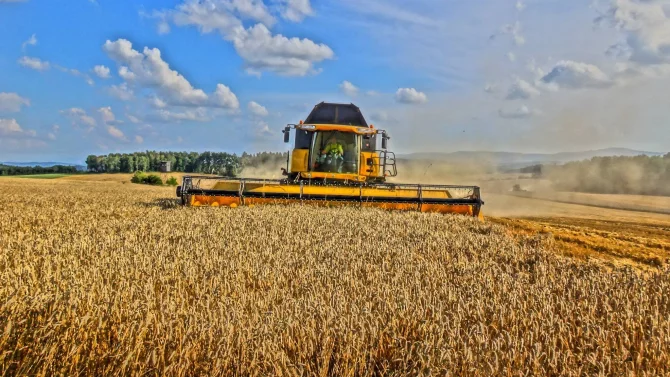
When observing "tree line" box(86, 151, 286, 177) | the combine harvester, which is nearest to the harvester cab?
the combine harvester

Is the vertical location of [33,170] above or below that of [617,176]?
below

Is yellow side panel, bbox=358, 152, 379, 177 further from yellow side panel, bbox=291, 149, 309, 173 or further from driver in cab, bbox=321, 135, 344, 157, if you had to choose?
yellow side panel, bbox=291, 149, 309, 173

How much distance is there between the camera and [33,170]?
64.1m

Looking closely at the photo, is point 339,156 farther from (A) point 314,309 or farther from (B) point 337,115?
(A) point 314,309

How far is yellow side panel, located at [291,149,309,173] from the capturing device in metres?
14.7

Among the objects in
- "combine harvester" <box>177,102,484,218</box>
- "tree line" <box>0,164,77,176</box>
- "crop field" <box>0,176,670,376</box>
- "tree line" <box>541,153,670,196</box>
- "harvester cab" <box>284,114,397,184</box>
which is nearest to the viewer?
"crop field" <box>0,176,670,376</box>

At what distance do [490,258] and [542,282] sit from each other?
151cm

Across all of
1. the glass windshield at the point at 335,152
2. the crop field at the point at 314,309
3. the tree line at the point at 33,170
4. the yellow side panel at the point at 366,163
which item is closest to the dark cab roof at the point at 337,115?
the glass windshield at the point at 335,152

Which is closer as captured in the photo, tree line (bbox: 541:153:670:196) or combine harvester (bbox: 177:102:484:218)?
combine harvester (bbox: 177:102:484:218)

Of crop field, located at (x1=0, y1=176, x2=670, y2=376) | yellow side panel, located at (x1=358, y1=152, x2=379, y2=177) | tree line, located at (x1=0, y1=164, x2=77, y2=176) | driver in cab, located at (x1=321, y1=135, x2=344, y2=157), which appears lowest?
crop field, located at (x1=0, y1=176, x2=670, y2=376)

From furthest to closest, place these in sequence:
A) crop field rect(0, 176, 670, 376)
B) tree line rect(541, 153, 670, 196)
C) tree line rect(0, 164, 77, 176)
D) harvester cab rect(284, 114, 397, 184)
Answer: tree line rect(0, 164, 77, 176) < tree line rect(541, 153, 670, 196) < harvester cab rect(284, 114, 397, 184) < crop field rect(0, 176, 670, 376)

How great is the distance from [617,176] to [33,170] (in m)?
58.0

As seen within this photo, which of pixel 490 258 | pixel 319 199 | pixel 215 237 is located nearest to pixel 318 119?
pixel 319 199

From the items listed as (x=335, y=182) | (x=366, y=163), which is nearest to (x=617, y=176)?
(x=366, y=163)
